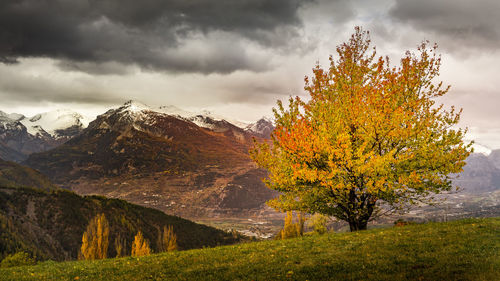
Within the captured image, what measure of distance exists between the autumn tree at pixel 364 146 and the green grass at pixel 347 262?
4114 millimetres

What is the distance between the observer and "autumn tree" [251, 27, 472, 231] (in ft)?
81.9

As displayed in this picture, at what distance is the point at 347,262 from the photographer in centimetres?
1698

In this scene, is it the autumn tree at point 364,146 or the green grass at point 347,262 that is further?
the autumn tree at point 364,146

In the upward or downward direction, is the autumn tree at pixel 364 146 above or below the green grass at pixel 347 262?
above

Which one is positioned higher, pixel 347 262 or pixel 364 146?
pixel 364 146

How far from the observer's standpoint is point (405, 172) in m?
25.6

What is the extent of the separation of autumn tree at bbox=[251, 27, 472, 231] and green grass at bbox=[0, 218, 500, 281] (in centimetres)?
411

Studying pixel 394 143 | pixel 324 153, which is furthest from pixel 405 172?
pixel 324 153

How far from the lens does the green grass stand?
1462cm

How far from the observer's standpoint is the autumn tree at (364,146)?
24953 millimetres

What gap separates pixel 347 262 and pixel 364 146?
10.5 m

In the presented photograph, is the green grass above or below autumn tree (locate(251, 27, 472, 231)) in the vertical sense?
below

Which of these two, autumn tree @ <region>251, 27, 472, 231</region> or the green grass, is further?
autumn tree @ <region>251, 27, 472, 231</region>

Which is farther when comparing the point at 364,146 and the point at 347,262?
the point at 364,146
